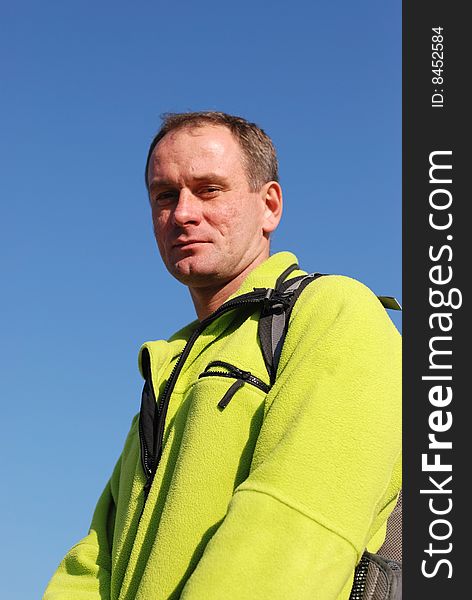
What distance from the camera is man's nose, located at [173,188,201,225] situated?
3805mm

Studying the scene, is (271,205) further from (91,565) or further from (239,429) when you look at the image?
(91,565)

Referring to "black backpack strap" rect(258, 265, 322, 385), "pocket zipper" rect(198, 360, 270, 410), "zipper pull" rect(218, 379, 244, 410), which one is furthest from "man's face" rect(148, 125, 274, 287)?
"zipper pull" rect(218, 379, 244, 410)

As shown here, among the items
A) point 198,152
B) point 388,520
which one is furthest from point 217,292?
point 388,520

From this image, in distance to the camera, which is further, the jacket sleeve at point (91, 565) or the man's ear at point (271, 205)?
Answer: the man's ear at point (271, 205)

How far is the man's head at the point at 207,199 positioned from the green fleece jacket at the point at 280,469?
368 mm

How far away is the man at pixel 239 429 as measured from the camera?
8.74 feet

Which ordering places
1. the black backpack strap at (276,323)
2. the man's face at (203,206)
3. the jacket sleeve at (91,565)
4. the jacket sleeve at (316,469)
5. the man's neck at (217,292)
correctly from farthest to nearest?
the man's neck at (217,292) < the man's face at (203,206) < the jacket sleeve at (91,565) < the black backpack strap at (276,323) < the jacket sleeve at (316,469)

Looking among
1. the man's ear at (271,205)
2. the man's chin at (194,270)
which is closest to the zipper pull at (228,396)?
the man's chin at (194,270)

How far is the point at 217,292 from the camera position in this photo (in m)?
3.98

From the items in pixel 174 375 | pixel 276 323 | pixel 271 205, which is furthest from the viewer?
pixel 271 205

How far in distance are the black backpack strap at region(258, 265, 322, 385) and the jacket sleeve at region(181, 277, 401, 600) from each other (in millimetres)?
55

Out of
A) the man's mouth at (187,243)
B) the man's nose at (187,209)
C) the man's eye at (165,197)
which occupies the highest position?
the man's eye at (165,197)

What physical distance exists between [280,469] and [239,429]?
0.34 meters

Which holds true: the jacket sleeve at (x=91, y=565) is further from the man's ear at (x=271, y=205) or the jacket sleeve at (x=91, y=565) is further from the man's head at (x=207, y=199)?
the man's ear at (x=271, y=205)
